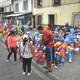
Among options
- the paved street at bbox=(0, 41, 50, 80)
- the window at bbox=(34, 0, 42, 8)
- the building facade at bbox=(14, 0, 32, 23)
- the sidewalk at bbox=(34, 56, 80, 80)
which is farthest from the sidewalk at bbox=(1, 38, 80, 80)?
the building facade at bbox=(14, 0, 32, 23)

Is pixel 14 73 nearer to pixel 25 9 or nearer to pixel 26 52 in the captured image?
pixel 26 52

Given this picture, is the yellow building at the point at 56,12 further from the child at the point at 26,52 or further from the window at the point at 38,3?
the child at the point at 26,52

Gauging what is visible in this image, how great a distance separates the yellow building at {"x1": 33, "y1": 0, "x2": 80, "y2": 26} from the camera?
109ft

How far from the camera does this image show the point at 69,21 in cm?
3444

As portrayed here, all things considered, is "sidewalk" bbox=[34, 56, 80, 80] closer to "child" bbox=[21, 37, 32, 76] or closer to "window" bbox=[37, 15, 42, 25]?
"child" bbox=[21, 37, 32, 76]

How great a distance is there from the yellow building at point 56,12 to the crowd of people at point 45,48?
1392 centimetres

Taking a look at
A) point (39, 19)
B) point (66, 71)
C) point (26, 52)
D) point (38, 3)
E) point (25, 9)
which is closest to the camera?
point (26, 52)

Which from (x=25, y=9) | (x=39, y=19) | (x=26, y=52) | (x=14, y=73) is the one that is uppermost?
(x=25, y=9)

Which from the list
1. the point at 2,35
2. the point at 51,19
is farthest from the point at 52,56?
the point at 51,19

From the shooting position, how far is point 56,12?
38.2 m

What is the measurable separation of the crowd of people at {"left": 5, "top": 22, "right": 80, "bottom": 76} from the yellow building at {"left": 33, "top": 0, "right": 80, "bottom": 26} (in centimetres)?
1392

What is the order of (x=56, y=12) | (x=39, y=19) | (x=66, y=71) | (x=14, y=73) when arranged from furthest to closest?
(x=39, y=19)
(x=56, y=12)
(x=14, y=73)
(x=66, y=71)

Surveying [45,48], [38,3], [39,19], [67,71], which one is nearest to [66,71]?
[67,71]

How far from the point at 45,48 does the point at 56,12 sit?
25181mm
